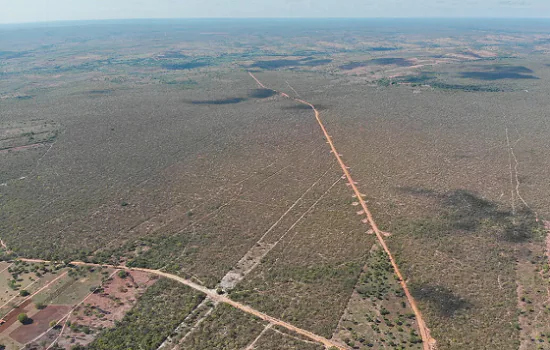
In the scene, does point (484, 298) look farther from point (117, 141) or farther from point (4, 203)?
point (117, 141)

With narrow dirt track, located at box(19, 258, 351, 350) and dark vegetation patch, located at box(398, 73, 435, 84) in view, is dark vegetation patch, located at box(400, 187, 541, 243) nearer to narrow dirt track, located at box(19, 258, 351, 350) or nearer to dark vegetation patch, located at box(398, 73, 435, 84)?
narrow dirt track, located at box(19, 258, 351, 350)

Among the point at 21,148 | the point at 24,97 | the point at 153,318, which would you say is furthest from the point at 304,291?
the point at 24,97

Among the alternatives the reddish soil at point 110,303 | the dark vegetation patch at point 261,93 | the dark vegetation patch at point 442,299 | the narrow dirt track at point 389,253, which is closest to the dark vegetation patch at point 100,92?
the dark vegetation patch at point 261,93

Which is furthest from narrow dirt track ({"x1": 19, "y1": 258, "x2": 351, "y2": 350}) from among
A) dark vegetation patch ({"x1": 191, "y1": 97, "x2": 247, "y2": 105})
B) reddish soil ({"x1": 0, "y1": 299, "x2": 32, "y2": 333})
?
dark vegetation patch ({"x1": 191, "y1": 97, "x2": 247, "y2": 105})

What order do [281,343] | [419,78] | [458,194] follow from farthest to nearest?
[419,78], [458,194], [281,343]

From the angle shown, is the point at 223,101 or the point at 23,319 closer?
the point at 23,319

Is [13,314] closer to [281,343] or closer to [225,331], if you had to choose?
[225,331]
